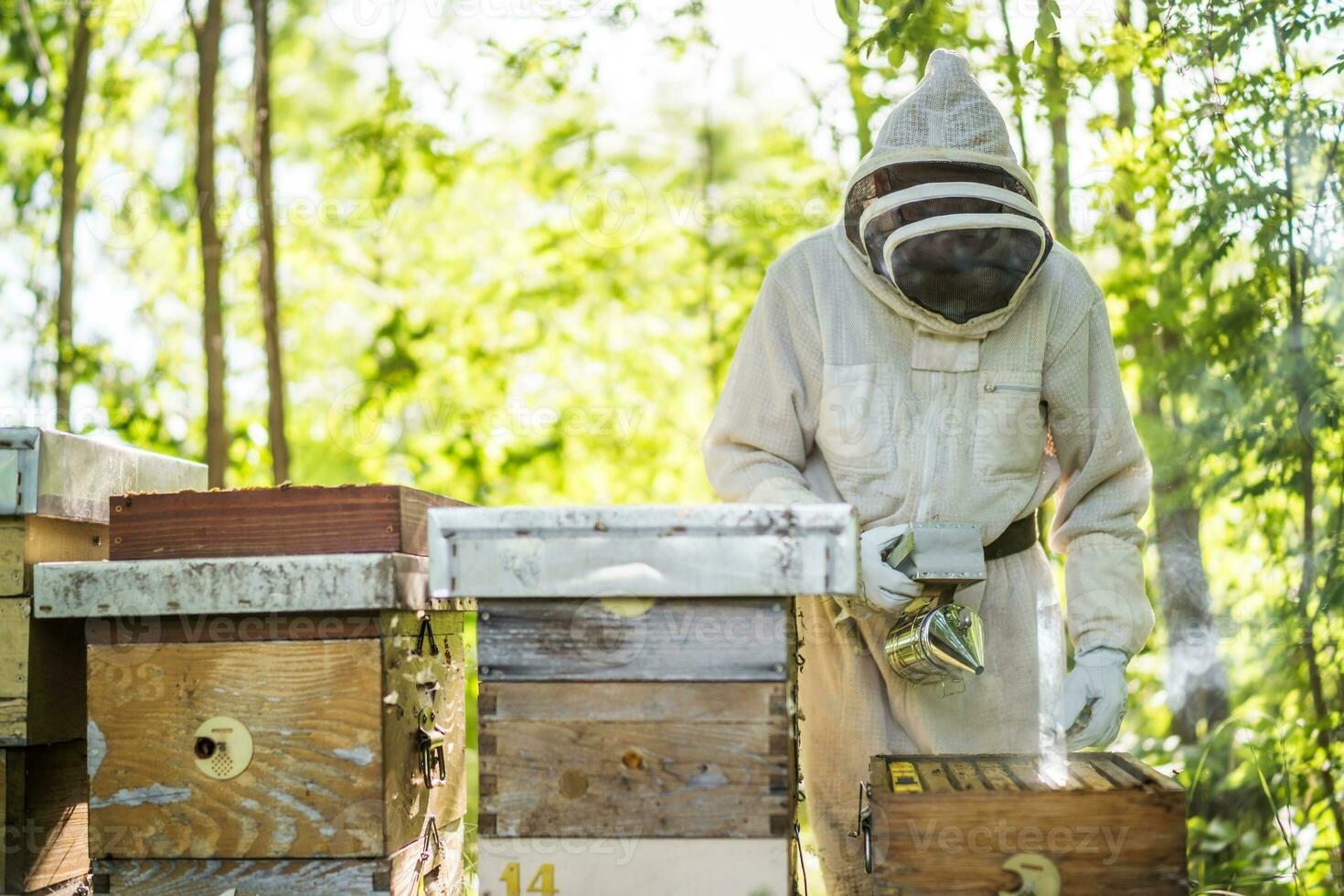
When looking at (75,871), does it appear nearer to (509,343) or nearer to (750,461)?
(750,461)

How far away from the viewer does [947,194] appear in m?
2.00

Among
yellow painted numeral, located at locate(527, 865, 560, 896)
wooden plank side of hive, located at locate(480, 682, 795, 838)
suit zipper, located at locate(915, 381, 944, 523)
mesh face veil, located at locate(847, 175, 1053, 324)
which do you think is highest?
mesh face veil, located at locate(847, 175, 1053, 324)

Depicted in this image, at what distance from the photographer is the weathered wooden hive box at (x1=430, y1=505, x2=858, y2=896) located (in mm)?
1479

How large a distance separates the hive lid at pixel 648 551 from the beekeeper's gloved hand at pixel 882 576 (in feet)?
1.38

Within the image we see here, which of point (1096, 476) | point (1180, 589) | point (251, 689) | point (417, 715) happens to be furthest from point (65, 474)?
point (1180, 589)

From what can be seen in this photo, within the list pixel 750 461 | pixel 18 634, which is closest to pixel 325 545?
pixel 18 634

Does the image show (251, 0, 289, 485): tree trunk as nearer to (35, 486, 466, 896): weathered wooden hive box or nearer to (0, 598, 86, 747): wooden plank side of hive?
(0, 598, 86, 747): wooden plank side of hive

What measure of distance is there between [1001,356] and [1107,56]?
1847mm

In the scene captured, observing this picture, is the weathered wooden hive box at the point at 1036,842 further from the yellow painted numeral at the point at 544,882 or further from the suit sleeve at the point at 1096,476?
the suit sleeve at the point at 1096,476

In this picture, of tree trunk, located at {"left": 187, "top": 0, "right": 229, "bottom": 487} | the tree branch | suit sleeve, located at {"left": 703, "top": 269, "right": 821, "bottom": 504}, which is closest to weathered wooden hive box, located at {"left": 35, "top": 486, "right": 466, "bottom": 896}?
suit sleeve, located at {"left": 703, "top": 269, "right": 821, "bottom": 504}

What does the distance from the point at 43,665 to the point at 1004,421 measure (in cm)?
179

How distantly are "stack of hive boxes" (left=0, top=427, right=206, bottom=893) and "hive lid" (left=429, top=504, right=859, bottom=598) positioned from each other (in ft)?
2.68

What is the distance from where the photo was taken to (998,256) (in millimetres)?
2051

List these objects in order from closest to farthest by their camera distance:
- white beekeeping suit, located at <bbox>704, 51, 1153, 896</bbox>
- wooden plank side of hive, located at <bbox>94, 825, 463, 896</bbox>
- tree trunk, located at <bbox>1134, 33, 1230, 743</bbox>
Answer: wooden plank side of hive, located at <bbox>94, 825, 463, 896</bbox> < white beekeeping suit, located at <bbox>704, 51, 1153, 896</bbox> < tree trunk, located at <bbox>1134, 33, 1230, 743</bbox>
